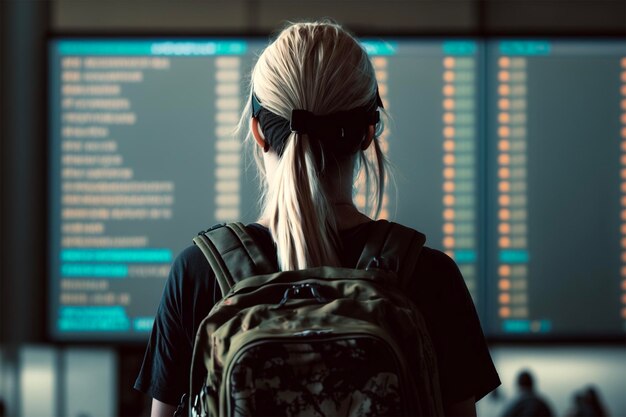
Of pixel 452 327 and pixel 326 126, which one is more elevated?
pixel 326 126

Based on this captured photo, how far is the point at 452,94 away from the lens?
10.8 feet

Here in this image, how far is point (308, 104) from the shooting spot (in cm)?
105

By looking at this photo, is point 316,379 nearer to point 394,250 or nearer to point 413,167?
point 394,250

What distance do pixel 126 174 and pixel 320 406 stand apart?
2.38 meters

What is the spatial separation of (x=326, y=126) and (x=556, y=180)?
2.40 metres

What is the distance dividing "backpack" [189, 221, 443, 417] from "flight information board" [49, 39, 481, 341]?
220 centimetres

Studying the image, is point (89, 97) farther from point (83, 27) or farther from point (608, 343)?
point (608, 343)

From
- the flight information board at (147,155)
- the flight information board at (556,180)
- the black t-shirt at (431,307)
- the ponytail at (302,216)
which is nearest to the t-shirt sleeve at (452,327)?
the black t-shirt at (431,307)

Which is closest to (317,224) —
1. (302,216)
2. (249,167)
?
(302,216)

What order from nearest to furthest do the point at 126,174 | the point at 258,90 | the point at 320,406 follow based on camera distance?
the point at 320,406
the point at 258,90
the point at 126,174

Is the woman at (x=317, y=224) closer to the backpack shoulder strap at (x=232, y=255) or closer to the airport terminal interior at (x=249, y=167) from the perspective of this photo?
the backpack shoulder strap at (x=232, y=255)

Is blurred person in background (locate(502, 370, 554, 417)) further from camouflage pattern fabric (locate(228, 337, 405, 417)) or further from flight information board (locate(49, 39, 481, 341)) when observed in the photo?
camouflage pattern fabric (locate(228, 337, 405, 417))

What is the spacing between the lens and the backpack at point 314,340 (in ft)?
3.18

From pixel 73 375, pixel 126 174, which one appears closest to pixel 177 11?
pixel 126 174
